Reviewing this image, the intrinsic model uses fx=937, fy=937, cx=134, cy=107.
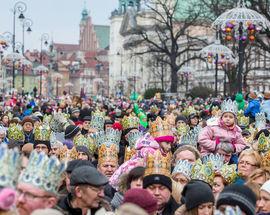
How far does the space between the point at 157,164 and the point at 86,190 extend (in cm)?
206

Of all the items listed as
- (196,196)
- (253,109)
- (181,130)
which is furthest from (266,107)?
(196,196)

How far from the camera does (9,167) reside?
5375mm

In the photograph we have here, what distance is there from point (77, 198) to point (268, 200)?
1493 millimetres

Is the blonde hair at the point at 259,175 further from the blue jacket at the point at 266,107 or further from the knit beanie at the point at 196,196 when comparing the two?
the blue jacket at the point at 266,107

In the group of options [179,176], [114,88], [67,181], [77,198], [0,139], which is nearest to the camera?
[77,198]

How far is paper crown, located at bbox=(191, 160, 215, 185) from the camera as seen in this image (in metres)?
8.81

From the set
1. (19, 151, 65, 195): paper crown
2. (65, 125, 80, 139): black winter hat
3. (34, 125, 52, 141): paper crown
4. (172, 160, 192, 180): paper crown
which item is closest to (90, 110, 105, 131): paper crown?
(65, 125, 80, 139): black winter hat

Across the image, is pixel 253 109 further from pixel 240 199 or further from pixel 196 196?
pixel 240 199

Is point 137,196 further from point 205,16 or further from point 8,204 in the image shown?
point 205,16

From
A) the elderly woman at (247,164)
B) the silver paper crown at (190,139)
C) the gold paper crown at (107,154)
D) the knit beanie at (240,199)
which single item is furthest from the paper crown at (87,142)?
the knit beanie at (240,199)

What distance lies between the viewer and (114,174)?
9.45 meters

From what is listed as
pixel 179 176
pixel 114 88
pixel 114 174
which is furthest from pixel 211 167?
pixel 114 88

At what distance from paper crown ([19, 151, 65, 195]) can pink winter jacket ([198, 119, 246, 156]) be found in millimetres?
6152

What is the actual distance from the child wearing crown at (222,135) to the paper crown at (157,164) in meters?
2.61
